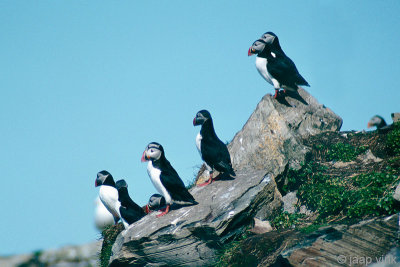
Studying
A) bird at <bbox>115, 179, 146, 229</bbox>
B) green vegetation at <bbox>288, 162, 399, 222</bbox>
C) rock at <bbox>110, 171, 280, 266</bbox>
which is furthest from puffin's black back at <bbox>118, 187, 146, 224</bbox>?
green vegetation at <bbox>288, 162, 399, 222</bbox>

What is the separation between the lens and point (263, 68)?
1104 cm

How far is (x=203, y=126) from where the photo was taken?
910 centimetres

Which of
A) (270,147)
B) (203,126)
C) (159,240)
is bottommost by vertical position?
(159,240)

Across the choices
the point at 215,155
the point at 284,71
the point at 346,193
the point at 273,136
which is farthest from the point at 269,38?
the point at 346,193

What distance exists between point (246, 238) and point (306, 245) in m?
1.58

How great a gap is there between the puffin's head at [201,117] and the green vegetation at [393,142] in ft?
12.8

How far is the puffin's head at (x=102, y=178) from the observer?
10875mm

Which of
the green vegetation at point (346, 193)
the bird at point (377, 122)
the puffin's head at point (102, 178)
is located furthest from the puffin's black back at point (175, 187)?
the bird at point (377, 122)

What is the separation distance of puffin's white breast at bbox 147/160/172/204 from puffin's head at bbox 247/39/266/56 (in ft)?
12.7

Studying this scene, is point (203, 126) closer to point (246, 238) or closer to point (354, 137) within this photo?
point (246, 238)

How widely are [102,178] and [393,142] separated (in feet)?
20.4

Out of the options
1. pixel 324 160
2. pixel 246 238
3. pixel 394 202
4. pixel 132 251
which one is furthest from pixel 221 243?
pixel 324 160

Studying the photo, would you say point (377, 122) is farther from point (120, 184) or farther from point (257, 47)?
point (120, 184)

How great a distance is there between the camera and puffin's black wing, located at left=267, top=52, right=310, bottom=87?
10.9 meters
